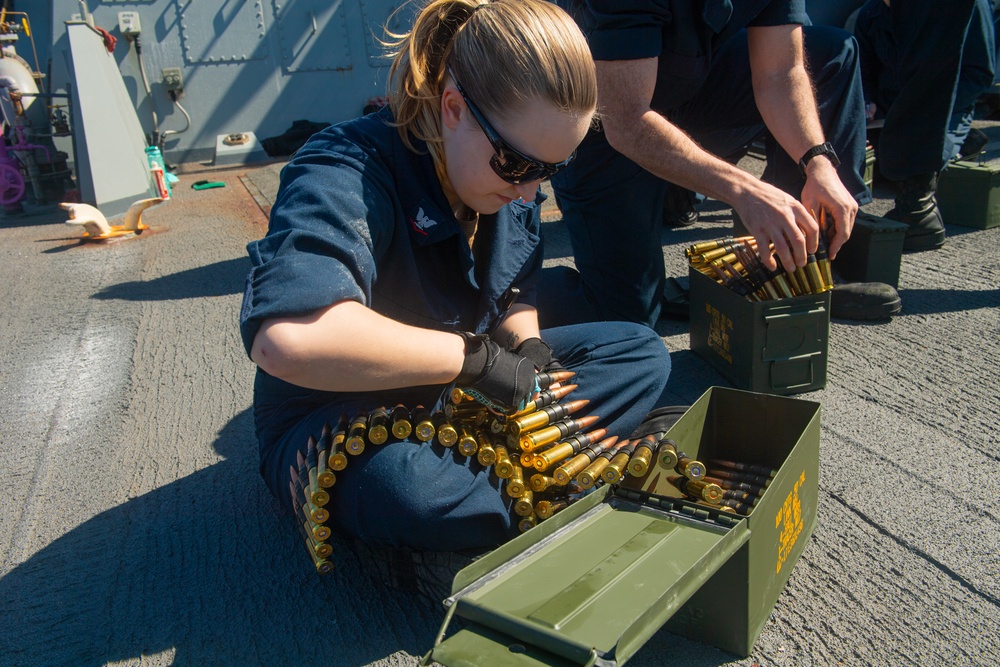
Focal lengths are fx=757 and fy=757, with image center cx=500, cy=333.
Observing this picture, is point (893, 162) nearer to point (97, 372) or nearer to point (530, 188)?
point (530, 188)

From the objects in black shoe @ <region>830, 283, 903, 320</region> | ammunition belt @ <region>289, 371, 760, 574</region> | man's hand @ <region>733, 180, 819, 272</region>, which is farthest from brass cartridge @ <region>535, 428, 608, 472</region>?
black shoe @ <region>830, 283, 903, 320</region>

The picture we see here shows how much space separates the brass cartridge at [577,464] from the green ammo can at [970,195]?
397 centimetres

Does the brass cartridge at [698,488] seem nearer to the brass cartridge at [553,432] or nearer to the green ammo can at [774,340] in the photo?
the brass cartridge at [553,432]

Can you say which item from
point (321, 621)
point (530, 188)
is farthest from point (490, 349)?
point (321, 621)

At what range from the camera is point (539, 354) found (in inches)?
97.0

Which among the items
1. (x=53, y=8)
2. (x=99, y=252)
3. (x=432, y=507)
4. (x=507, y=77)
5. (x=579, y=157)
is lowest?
(x=99, y=252)

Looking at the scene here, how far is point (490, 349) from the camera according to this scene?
2.05 meters

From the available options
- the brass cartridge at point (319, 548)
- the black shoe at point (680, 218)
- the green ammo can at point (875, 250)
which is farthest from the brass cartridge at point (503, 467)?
the black shoe at point (680, 218)

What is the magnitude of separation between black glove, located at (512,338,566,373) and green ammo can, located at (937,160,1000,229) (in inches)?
151

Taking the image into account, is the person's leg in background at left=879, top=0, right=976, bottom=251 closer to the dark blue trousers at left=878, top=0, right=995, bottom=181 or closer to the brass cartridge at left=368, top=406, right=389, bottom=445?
the dark blue trousers at left=878, top=0, right=995, bottom=181

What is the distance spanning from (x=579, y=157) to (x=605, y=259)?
50cm

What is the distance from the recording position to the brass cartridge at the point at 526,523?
206cm

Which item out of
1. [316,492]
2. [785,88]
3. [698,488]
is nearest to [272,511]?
[316,492]

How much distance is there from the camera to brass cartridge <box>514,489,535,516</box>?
2059mm
